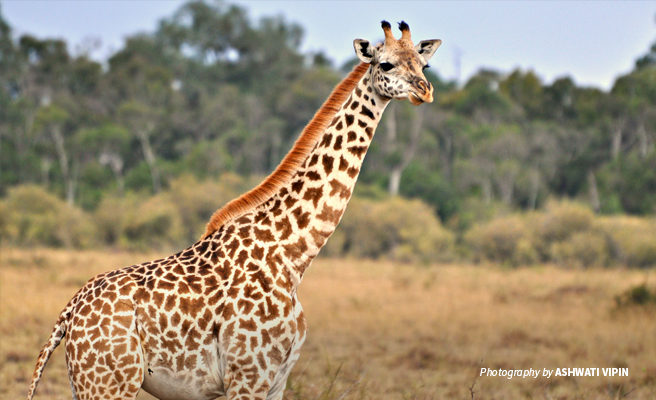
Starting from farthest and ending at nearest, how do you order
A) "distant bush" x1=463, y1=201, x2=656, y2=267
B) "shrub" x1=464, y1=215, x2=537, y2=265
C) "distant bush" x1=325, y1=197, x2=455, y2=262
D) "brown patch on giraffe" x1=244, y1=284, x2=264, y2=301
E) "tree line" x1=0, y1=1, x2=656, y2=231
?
"tree line" x1=0, y1=1, x2=656, y2=231
"distant bush" x1=325, y1=197, x2=455, y2=262
"shrub" x1=464, y1=215, x2=537, y2=265
"distant bush" x1=463, y1=201, x2=656, y2=267
"brown patch on giraffe" x1=244, y1=284, x2=264, y2=301

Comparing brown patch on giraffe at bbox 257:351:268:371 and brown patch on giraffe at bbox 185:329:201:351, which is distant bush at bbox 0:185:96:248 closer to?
brown patch on giraffe at bbox 185:329:201:351

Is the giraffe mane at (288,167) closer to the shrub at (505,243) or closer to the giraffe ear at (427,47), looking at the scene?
the giraffe ear at (427,47)

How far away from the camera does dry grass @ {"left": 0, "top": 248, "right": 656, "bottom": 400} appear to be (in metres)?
7.31

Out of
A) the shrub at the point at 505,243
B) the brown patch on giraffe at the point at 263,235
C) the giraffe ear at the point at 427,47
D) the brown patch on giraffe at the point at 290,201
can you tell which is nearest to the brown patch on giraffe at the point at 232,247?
the brown patch on giraffe at the point at 263,235

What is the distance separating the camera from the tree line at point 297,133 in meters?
40.9

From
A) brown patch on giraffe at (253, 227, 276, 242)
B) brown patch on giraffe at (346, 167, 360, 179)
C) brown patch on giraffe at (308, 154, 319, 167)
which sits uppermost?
brown patch on giraffe at (308, 154, 319, 167)

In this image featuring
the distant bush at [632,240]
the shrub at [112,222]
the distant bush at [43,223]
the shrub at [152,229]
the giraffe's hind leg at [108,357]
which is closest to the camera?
the giraffe's hind leg at [108,357]

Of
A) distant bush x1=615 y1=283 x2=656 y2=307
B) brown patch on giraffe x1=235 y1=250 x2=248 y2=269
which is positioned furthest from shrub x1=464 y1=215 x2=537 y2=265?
brown patch on giraffe x1=235 y1=250 x2=248 y2=269

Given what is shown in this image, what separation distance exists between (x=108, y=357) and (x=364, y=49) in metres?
2.07

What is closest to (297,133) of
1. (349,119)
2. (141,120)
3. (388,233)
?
(141,120)

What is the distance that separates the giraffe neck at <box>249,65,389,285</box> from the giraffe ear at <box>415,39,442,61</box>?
1.00 ft

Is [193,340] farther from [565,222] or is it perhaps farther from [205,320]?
[565,222]

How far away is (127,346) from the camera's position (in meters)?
3.33

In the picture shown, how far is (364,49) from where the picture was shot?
3.59 m
